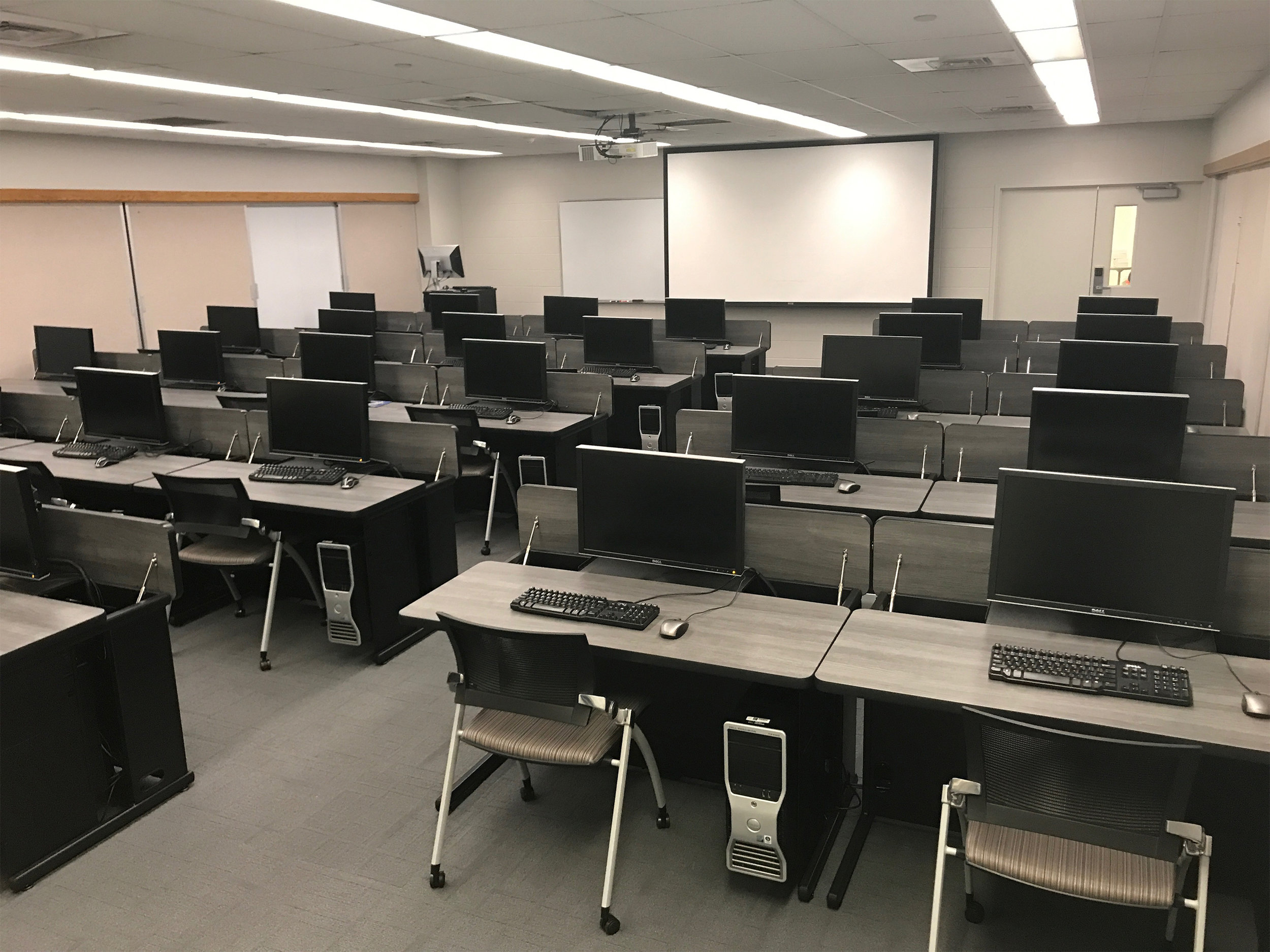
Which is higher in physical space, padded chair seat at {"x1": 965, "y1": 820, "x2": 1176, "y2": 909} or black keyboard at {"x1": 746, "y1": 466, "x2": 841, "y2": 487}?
black keyboard at {"x1": 746, "y1": 466, "x2": 841, "y2": 487}

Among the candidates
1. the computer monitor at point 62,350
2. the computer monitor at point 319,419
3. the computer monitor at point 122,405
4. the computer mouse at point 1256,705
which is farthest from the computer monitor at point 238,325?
the computer mouse at point 1256,705

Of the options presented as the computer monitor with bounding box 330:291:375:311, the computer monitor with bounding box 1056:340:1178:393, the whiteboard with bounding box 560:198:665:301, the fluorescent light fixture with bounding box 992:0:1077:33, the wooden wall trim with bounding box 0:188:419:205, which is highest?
the fluorescent light fixture with bounding box 992:0:1077:33

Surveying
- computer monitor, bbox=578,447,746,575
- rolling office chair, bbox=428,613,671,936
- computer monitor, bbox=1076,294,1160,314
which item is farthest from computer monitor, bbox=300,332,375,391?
computer monitor, bbox=1076,294,1160,314

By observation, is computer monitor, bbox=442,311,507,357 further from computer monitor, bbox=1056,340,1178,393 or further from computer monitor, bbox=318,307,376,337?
computer monitor, bbox=1056,340,1178,393

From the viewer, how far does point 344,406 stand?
470cm

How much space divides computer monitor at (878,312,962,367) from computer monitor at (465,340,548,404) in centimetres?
252

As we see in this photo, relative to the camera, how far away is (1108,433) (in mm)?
3873

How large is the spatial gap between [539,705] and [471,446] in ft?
11.3

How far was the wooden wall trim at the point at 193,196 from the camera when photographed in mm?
8383

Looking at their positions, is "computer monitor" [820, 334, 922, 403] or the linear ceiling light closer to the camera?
the linear ceiling light

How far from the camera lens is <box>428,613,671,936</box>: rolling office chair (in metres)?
2.60

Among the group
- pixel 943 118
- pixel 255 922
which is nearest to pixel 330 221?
pixel 943 118

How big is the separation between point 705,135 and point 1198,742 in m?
8.88

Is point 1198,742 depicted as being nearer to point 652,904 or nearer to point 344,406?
point 652,904
